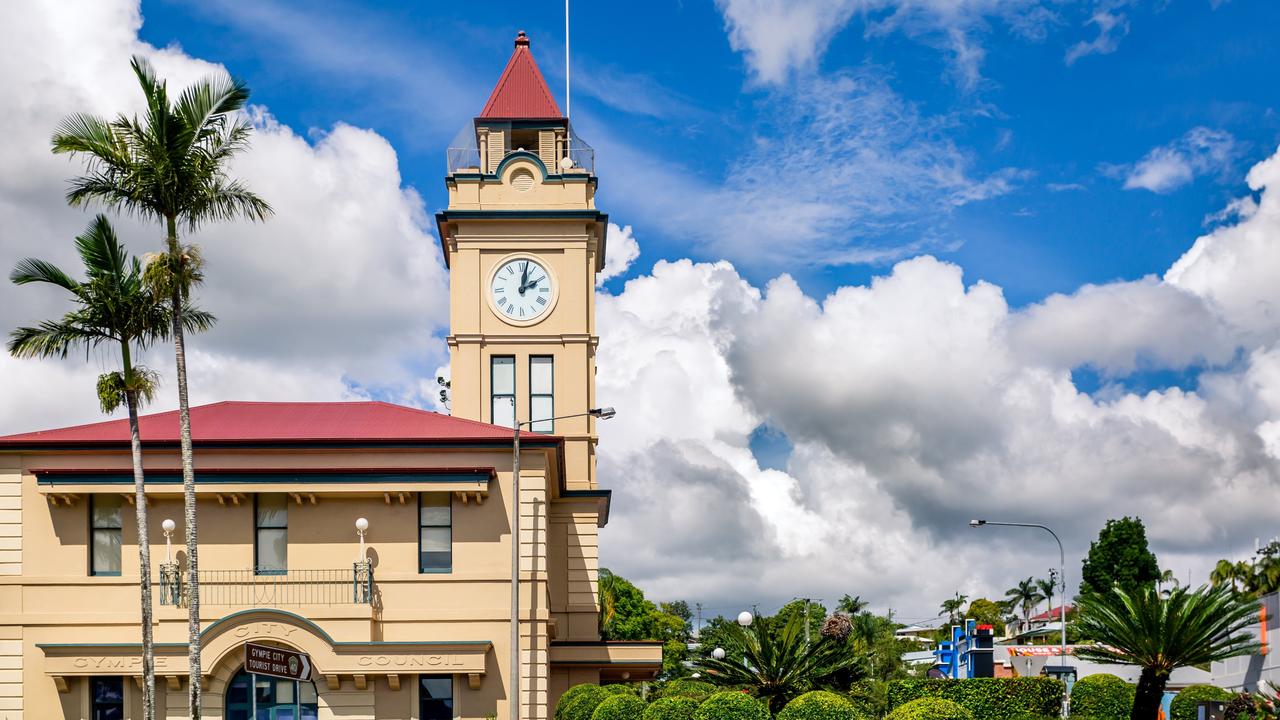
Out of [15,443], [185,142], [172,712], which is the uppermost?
[185,142]

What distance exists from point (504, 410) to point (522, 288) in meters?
3.99

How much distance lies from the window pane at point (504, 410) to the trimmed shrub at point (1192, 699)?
2109 cm

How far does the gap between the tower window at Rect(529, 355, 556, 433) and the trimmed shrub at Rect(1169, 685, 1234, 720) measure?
19.9 m

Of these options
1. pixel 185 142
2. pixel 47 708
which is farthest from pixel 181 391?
pixel 47 708

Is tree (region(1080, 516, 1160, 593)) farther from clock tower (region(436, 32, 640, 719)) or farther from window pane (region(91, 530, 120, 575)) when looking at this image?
window pane (region(91, 530, 120, 575))

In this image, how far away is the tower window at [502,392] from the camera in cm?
4419

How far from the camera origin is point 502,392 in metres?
44.3

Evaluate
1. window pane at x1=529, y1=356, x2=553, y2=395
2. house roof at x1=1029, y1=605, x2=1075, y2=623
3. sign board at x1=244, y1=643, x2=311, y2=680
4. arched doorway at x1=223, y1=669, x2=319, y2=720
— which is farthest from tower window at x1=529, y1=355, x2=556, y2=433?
house roof at x1=1029, y1=605, x2=1075, y2=623

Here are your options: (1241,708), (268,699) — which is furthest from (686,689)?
(1241,708)

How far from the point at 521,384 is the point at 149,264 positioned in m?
17.2

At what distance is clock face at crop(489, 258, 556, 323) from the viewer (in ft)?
146

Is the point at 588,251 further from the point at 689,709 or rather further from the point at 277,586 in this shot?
the point at 689,709

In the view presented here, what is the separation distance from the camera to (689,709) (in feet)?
94.8

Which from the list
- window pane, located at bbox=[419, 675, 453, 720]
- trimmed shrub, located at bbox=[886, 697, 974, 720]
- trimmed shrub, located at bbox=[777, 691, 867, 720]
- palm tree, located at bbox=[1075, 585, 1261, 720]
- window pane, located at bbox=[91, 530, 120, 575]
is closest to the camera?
trimmed shrub, located at bbox=[886, 697, 974, 720]
